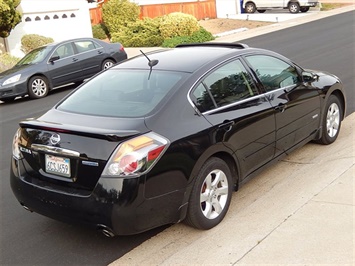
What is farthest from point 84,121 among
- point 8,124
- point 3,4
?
point 3,4

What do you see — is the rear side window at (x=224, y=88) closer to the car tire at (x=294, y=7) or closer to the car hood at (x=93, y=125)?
the car hood at (x=93, y=125)

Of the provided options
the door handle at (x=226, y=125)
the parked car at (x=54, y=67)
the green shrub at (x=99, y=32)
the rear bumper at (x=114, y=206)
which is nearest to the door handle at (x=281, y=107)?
the door handle at (x=226, y=125)

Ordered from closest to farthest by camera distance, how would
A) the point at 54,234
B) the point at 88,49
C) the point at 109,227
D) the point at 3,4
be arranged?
the point at 109,227
the point at 54,234
the point at 88,49
the point at 3,4

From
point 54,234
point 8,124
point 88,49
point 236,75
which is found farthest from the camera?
point 88,49

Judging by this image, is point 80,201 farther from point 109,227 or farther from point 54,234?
point 54,234

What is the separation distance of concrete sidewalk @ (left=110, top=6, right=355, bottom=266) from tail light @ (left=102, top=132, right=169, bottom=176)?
0.80 meters

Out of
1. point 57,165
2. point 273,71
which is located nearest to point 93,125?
point 57,165

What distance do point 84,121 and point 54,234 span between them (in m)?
1.17

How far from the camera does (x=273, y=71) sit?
17.5 feet

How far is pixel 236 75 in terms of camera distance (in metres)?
4.81

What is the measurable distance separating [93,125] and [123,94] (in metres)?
0.69

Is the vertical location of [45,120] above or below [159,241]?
above

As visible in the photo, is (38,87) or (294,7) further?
→ (294,7)

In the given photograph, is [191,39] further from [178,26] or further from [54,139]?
[54,139]
